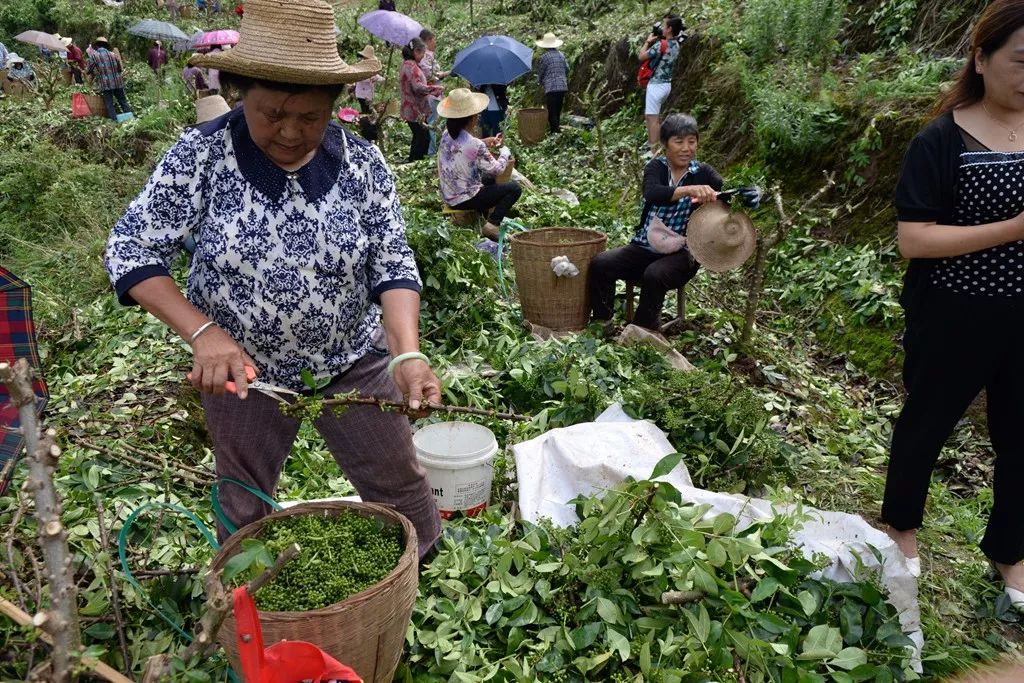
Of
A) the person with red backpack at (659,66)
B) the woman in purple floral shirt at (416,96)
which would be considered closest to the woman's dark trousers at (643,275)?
the person with red backpack at (659,66)

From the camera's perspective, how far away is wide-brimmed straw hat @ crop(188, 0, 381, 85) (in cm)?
170

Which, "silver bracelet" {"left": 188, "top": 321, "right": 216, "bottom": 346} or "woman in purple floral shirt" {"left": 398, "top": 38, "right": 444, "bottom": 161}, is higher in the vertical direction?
"silver bracelet" {"left": 188, "top": 321, "right": 216, "bottom": 346}

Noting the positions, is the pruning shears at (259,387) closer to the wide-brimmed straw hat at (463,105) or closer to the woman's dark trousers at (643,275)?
the woman's dark trousers at (643,275)

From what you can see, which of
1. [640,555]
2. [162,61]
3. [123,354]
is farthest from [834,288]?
[162,61]

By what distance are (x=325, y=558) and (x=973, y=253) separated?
208 cm

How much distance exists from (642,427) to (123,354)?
3.31m

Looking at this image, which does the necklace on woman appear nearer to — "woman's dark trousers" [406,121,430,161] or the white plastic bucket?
the white plastic bucket

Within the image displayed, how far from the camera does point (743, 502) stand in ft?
8.58

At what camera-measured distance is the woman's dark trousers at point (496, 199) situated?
6.36 metres

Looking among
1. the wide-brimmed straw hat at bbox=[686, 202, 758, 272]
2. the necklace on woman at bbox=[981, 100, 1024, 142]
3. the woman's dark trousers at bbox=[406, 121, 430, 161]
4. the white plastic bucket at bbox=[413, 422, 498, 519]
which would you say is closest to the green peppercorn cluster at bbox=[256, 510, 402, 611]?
the white plastic bucket at bbox=[413, 422, 498, 519]

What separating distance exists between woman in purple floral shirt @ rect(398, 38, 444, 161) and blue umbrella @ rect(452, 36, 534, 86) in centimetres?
59

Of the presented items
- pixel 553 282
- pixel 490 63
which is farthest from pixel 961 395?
pixel 490 63

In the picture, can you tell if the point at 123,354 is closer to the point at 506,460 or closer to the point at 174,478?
the point at 174,478

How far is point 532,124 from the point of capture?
34.8 feet
